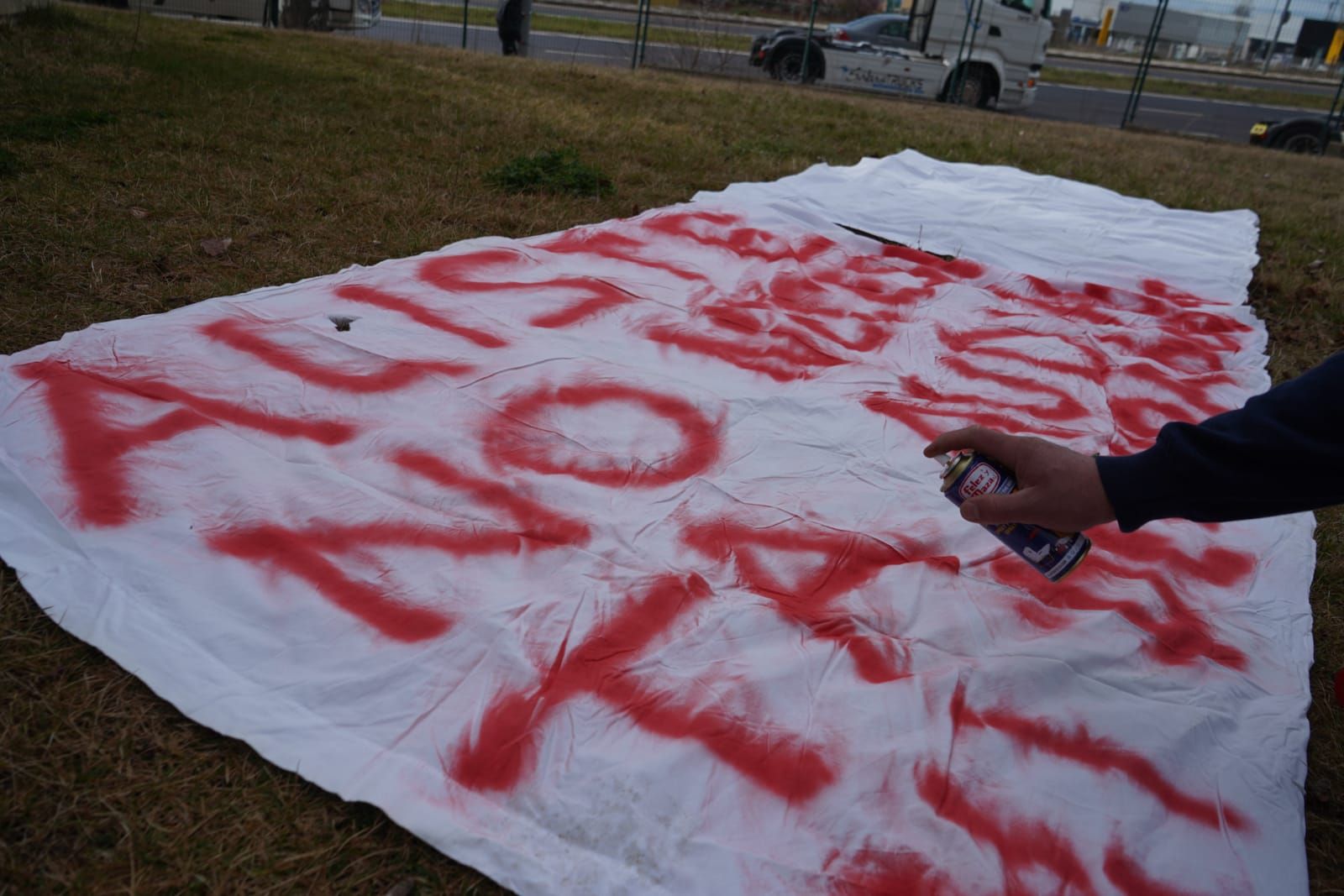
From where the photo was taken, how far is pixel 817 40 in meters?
10.2

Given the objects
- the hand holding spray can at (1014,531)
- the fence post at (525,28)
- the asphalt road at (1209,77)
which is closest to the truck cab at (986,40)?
the fence post at (525,28)

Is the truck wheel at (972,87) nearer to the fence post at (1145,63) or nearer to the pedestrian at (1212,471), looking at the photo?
the fence post at (1145,63)

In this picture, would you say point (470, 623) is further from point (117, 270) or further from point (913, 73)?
point (913, 73)

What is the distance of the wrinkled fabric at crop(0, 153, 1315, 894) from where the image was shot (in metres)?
1.22

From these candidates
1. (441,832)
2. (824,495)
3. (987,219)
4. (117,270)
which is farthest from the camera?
(987,219)

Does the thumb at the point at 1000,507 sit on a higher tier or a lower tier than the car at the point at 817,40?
lower

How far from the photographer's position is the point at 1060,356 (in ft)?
8.95

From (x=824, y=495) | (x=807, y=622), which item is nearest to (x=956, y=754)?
(x=807, y=622)

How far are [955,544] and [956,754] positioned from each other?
0.57m

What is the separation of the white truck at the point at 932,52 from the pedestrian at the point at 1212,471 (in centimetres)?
983

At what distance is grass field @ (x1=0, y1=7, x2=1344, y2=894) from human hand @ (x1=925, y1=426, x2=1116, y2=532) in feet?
2.06

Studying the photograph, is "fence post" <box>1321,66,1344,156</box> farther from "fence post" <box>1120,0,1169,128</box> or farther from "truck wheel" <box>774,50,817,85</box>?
"truck wheel" <box>774,50,817,85</box>

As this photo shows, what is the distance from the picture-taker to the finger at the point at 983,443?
1.34 m

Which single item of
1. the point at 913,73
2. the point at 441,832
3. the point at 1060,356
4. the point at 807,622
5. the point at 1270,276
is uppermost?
the point at 913,73
